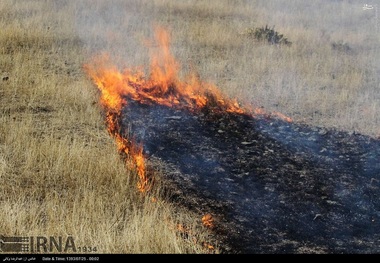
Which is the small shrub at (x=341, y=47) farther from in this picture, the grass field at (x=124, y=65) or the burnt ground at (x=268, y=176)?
the burnt ground at (x=268, y=176)

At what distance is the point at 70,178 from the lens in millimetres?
4605

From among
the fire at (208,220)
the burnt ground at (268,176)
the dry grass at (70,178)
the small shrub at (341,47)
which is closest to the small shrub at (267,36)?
the small shrub at (341,47)

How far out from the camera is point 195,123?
21.4 feet

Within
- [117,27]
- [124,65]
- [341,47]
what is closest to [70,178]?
[124,65]

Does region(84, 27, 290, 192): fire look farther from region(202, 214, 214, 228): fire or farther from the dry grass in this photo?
region(202, 214, 214, 228): fire

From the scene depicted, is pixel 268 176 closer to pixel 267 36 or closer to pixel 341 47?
pixel 267 36

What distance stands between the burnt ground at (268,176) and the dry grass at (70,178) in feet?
1.61

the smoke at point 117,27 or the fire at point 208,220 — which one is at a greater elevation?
the smoke at point 117,27

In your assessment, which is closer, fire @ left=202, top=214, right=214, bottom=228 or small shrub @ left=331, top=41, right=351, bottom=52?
fire @ left=202, top=214, right=214, bottom=228

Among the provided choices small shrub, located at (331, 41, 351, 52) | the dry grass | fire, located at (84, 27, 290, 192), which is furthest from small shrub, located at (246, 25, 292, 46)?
the dry grass

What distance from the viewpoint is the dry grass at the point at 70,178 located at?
11.9ft

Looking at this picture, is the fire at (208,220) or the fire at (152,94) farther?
the fire at (152,94)

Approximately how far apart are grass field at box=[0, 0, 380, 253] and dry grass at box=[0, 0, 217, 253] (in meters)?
0.02

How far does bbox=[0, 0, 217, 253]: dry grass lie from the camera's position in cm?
362
